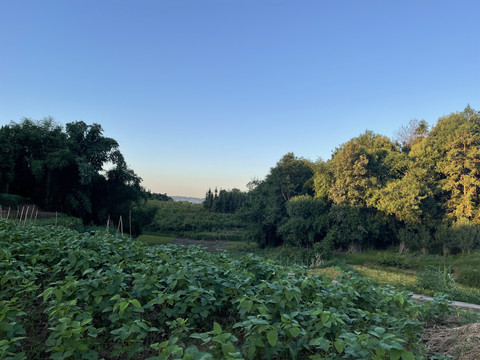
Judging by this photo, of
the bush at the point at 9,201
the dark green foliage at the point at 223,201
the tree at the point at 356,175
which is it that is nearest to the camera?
the bush at the point at 9,201

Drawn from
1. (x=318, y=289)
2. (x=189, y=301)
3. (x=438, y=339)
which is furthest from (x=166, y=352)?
(x=438, y=339)

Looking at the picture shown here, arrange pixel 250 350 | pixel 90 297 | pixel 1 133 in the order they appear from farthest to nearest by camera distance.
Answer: pixel 1 133
pixel 90 297
pixel 250 350

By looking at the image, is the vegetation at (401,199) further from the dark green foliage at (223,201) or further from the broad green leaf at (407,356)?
the dark green foliage at (223,201)

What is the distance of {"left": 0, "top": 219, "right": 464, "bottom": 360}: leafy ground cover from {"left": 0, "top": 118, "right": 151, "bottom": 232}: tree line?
1695 cm

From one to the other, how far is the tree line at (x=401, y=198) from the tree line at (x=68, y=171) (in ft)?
41.7

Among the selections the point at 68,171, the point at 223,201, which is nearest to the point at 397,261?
the point at 68,171

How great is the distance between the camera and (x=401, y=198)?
17.9m

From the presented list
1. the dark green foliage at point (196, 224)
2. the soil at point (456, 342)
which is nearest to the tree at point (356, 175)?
the dark green foliage at point (196, 224)

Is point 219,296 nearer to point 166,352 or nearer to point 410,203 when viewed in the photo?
point 166,352

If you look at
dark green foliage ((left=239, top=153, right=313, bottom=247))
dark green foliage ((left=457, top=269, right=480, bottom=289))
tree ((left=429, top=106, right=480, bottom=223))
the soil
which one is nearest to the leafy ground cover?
the soil

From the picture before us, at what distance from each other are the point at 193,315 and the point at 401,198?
60.9 ft

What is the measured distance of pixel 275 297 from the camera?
7.70ft

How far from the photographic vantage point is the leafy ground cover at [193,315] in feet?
5.60

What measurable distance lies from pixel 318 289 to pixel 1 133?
21.3 metres
